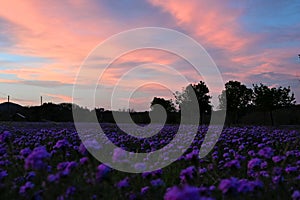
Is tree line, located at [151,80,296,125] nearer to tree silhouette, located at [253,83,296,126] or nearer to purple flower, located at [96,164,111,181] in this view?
tree silhouette, located at [253,83,296,126]

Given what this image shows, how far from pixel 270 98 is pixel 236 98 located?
3.50 m

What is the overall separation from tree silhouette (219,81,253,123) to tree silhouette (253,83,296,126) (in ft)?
5.20

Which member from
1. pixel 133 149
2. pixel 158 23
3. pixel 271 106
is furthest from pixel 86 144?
pixel 271 106

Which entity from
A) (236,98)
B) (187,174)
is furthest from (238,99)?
(187,174)

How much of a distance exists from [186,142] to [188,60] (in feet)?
7.19

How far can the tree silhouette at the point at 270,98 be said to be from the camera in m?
26.8

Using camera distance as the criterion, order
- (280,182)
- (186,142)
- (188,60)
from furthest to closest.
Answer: (186,142)
(188,60)
(280,182)

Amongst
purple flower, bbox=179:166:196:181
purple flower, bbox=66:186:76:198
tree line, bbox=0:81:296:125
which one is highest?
tree line, bbox=0:81:296:125

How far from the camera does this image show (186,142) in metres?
8.92

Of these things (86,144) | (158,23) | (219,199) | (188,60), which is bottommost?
(219,199)

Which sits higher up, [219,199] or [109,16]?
[109,16]

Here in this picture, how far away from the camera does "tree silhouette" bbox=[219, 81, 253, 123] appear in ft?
97.1

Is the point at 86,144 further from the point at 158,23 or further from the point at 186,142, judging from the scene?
the point at 158,23

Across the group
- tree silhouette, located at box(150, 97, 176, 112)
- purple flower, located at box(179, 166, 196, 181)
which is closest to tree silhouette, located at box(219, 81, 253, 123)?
tree silhouette, located at box(150, 97, 176, 112)
